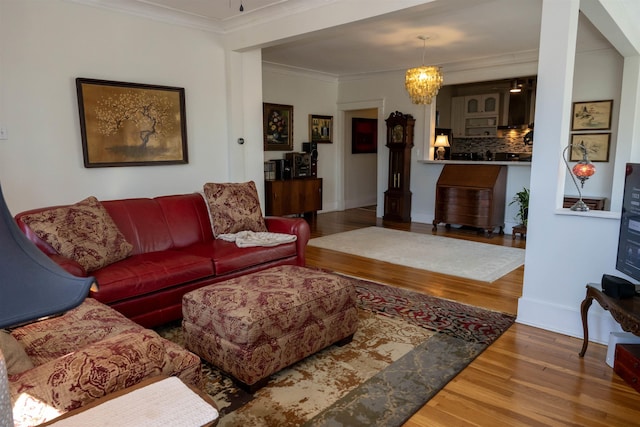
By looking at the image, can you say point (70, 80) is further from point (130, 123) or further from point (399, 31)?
point (399, 31)

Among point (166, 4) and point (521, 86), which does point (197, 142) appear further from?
point (521, 86)

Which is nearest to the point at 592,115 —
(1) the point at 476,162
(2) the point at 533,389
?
(1) the point at 476,162

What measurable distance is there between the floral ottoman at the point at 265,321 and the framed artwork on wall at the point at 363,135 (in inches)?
254

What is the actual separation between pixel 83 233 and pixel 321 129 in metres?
5.63

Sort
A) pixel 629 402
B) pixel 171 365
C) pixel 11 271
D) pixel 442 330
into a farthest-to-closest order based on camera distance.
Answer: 1. pixel 442 330
2. pixel 629 402
3. pixel 171 365
4. pixel 11 271

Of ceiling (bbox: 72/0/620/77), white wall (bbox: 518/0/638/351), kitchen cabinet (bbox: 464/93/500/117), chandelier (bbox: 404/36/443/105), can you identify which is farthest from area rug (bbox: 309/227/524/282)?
kitchen cabinet (bbox: 464/93/500/117)

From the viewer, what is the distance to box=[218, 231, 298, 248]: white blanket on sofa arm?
336 centimetres

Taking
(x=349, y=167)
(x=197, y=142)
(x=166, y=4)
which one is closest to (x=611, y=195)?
(x=349, y=167)

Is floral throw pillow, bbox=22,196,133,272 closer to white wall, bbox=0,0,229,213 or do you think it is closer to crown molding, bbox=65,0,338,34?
white wall, bbox=0,0,229,213

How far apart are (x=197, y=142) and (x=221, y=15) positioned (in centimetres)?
140

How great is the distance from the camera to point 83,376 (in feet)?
4.04

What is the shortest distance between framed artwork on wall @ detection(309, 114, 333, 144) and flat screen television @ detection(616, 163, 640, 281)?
→ 579 centimetres

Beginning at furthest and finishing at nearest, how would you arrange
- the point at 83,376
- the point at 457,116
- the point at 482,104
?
the point at 457,116
the point at 482,104
the point at 83,376

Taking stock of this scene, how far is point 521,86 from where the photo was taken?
7.99 m
